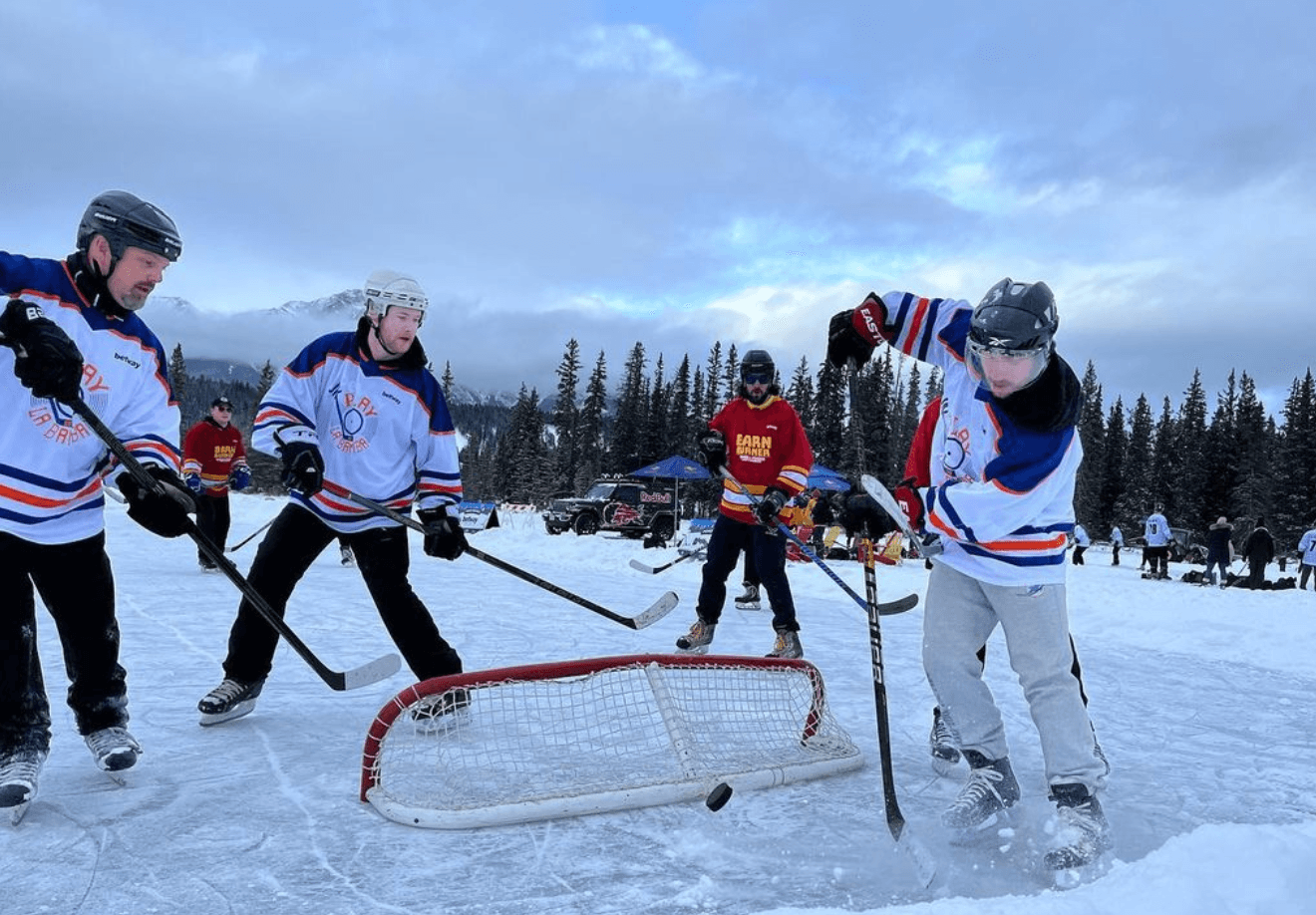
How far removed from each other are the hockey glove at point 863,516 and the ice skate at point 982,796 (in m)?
0.63

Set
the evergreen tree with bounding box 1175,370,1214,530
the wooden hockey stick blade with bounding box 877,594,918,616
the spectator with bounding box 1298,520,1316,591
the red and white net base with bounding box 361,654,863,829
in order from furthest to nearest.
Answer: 1. the evergreen tree with bounding box 1175,370,1214,530
2. the spectator with bounding box 1298,520,1316,591
3. the wooden hockey stick blade with bounding box 877,594,918,616
4. the red and white net base with bounding box 361,654,863,829

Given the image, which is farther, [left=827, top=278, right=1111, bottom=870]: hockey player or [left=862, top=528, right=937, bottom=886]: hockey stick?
[left=827, top=278, right=1111, bottom=870]: hockey player

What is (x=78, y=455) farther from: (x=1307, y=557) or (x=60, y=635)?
(x=1307, y=557)

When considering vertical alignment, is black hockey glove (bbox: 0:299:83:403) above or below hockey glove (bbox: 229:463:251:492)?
above

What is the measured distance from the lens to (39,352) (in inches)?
76.9

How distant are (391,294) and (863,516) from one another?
67.1 inches

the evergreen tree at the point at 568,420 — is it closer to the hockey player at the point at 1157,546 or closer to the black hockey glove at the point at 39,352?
the hockey player at the point at 1157,546

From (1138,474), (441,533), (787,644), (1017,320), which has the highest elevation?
(1138,474)

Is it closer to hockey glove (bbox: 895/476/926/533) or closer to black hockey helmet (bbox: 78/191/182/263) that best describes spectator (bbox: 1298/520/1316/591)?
hockey glove (bbox: 895/476/926/533)

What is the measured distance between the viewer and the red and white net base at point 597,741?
2.19 m

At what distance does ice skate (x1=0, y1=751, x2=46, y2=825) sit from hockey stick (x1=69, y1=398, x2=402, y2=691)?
0.59m

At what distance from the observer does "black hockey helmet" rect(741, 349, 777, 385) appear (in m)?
4.92

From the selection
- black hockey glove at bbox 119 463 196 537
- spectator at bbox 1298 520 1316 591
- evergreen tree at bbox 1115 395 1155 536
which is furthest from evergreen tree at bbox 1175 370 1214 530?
black hockey glove at bbox 119 463 196 537

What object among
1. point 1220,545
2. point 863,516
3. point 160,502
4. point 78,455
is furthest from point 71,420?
point 1220,545
